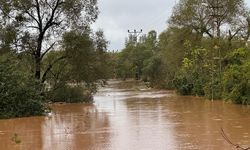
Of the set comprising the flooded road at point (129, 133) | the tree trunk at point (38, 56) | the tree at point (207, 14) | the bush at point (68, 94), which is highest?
the tree at point (207, 14)

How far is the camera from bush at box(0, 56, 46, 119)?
2328 cm

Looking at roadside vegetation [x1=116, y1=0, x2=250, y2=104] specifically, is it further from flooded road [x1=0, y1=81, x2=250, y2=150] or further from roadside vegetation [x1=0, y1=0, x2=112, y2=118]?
flooded road [x1=0, y1=81, x2=250, y2=150]

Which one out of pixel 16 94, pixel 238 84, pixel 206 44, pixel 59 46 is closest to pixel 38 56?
pixel 59 46

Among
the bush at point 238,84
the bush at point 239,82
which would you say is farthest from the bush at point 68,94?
the bush at point 238,84

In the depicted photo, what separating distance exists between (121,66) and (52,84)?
180ft

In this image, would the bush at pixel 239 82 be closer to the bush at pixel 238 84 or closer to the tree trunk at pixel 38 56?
the bush at pixel 238 84

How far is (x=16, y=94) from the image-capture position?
23688 millimetres

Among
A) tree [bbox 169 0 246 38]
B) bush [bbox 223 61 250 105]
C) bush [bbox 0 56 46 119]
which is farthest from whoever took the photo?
tree [bbox 169 0 246 38]

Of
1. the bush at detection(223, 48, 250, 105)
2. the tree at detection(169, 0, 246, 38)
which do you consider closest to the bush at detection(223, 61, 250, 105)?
the bush at detection(223, 48, 250, 105)

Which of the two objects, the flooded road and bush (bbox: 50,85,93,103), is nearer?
the flooded road

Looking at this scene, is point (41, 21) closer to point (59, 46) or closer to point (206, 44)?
point (59, 46)

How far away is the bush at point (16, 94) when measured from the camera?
2328 centimetres

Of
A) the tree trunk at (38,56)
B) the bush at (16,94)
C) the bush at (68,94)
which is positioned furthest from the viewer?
the bush at (68,94)

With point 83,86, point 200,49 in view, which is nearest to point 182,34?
point 200,49
